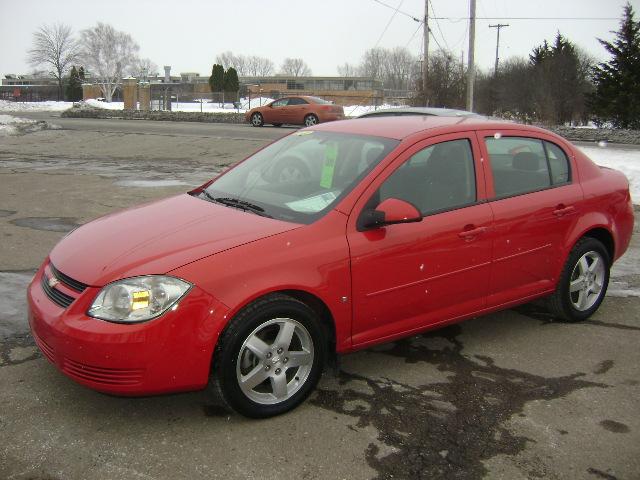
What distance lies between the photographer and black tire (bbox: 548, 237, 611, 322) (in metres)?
4.62

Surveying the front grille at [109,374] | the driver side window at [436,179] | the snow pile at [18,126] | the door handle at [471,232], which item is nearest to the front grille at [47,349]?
the front grille at [109,374]

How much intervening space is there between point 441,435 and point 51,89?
85.3 metres

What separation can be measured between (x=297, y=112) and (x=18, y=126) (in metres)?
11.2

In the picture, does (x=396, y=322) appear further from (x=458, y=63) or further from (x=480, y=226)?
(x=458, y=63)

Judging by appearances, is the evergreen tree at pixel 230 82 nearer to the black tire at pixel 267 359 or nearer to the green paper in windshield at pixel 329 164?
the green paper in windshield at pixel 329 164

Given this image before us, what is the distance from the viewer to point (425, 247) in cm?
371

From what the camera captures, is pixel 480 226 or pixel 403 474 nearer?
pixel 403 474

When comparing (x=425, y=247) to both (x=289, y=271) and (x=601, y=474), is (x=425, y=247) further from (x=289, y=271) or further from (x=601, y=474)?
(x=601, y=474)

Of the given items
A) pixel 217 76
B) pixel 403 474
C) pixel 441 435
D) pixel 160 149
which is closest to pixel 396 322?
pixel 441 435

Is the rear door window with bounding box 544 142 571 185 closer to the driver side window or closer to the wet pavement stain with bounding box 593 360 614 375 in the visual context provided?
the driver side window

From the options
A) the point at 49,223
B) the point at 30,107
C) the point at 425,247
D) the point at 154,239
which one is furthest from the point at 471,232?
the point at 30,107

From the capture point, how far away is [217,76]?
5981 cm

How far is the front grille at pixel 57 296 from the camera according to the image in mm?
3137

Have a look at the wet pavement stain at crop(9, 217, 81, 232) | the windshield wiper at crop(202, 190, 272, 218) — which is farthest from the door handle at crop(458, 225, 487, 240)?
the wet pavement stain at crop(9, 217, 81, 232)
